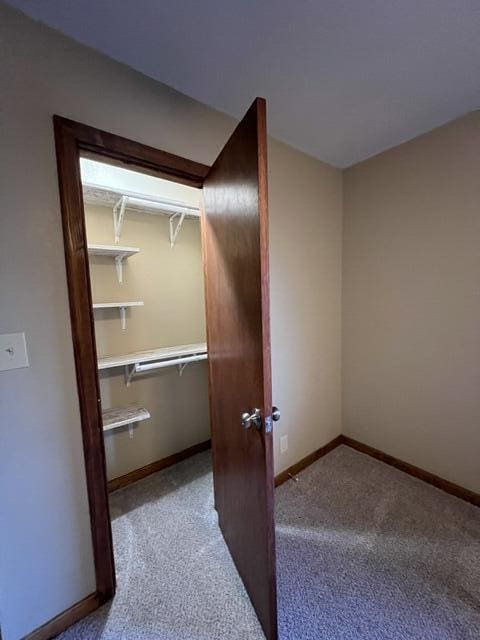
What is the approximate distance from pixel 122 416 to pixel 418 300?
2.16 meters

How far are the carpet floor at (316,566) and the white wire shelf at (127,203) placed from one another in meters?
1.89

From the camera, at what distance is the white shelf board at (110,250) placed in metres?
1.63

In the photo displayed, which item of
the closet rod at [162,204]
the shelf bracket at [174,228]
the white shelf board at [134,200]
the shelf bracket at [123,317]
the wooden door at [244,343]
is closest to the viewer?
the wooden door at [244,343]

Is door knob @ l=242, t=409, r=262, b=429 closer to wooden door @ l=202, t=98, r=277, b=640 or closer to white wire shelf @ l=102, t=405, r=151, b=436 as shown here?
wooden door @ l=202, t=98, r=277, b=640

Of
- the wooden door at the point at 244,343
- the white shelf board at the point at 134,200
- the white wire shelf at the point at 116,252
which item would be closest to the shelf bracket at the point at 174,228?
the white shelf board at the point at 134,200

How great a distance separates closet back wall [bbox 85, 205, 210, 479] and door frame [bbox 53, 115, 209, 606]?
0.79 metres

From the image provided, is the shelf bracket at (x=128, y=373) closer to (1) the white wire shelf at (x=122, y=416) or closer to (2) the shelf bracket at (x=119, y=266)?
(1) the white wire shelf at (x=122, y=416)

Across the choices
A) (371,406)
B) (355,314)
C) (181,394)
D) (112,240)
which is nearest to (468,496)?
(371,406)

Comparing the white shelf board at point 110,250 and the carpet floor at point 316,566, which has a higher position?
the white shelf board at point 110,250

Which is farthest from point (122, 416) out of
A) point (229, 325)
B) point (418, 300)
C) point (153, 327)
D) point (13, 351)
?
point (418, 300)

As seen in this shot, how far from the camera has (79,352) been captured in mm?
1101

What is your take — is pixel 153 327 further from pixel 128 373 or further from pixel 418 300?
pixel 418 300

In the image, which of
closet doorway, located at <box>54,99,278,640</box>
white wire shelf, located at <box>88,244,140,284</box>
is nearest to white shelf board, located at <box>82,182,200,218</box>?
white wire shelf, located at <box>88,244,140,284</box>

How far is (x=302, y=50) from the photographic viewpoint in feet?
→ 3.67
